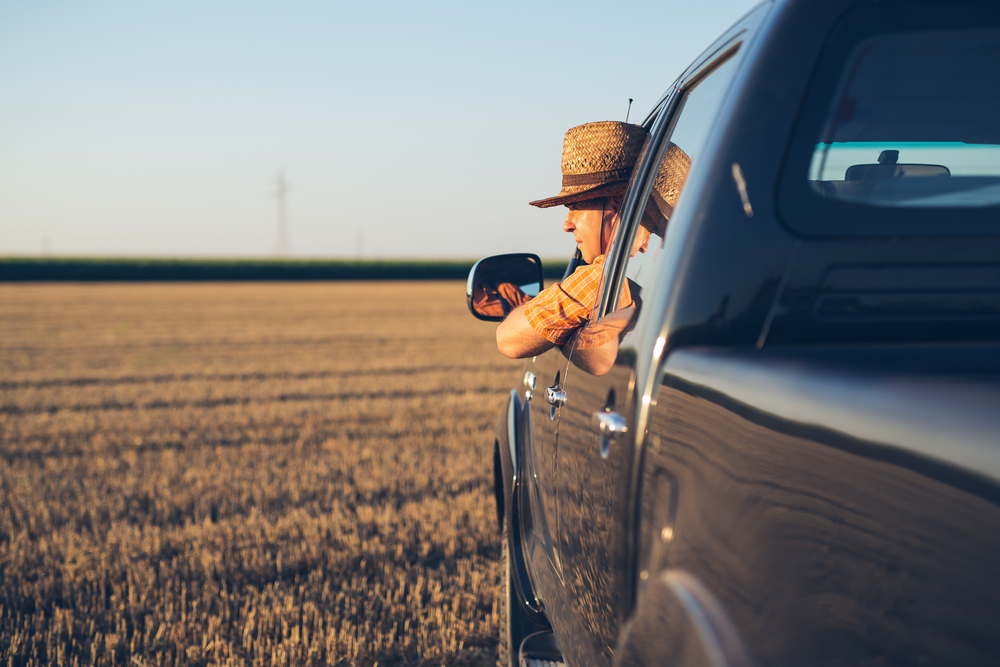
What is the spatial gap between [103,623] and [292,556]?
3.34 ft

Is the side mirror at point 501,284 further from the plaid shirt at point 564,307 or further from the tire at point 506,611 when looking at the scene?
the tire at point 506,611

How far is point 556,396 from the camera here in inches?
86.9

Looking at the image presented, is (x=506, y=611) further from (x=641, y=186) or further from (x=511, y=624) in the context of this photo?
(x=641, y=186)

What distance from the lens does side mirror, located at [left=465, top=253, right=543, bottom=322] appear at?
2.82m

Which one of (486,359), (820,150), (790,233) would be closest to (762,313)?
(790,233)

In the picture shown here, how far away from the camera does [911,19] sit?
130cm

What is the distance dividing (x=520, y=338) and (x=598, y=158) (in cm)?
59

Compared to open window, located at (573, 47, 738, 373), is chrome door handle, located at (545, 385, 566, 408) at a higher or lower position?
lower

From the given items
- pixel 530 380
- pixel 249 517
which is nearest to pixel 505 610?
pixel 530 380

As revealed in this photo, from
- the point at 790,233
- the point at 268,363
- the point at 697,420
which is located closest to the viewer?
the point at 697,420

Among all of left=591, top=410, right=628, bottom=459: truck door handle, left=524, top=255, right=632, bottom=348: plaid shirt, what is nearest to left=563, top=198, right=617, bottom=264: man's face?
left=524, top=255, right=632, bottom=348: plaid shirt

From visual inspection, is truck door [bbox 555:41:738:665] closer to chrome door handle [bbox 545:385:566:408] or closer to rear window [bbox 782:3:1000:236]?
chrome door handle [bbox 545:385:566:408]

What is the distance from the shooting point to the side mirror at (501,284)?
9.24ft

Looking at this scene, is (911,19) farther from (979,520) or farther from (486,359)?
(486,359)
